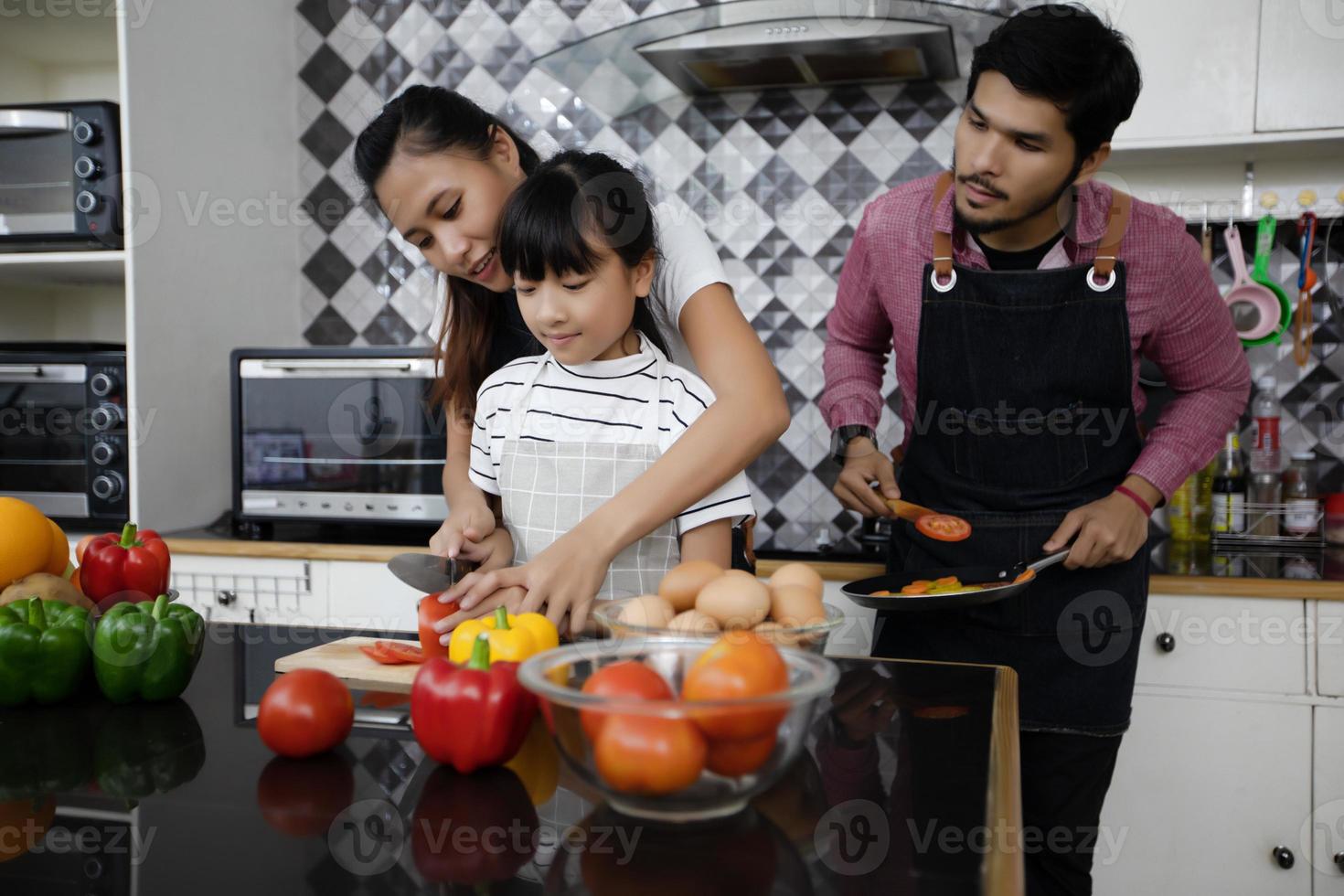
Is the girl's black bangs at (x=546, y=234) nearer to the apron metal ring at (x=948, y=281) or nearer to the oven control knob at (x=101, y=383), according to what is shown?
the apron metal ring at (x=948, y=281)

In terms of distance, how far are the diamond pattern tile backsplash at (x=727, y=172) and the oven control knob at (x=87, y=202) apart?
0.57 metres

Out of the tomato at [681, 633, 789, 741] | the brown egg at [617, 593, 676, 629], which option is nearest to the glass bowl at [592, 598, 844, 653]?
the brown egg at [617, 593, 676, 629]

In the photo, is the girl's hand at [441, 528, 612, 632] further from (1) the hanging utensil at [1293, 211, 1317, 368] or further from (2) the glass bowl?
(1) the hanging utensil at [1293, 211, 1317, 368]

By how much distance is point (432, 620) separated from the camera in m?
0.85

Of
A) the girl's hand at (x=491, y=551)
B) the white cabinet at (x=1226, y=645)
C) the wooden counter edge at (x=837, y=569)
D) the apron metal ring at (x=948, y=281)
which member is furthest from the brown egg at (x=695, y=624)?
the white cabinet at (x=1226, y=645)

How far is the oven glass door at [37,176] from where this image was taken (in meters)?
1.95

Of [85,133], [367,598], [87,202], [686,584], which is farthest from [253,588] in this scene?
[686,584]

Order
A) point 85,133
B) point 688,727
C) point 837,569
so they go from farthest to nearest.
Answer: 1. point 85,133
2. point 837,569
3. point 688,727

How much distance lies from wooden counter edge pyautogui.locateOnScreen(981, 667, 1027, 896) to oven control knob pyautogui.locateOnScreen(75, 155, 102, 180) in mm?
1905

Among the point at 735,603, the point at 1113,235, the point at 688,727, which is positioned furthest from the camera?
the point at 1113,235

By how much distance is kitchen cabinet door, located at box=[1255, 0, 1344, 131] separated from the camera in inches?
70.0

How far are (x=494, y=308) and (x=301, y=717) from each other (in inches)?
30.2

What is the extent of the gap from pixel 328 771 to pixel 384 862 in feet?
0.51

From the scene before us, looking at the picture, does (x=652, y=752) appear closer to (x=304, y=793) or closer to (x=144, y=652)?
(x=304, y=793)
